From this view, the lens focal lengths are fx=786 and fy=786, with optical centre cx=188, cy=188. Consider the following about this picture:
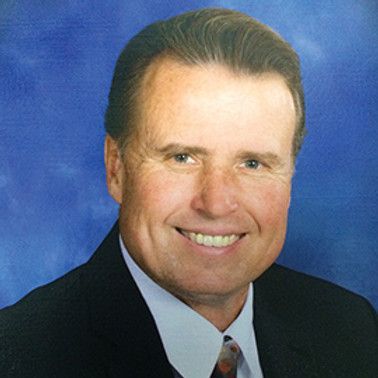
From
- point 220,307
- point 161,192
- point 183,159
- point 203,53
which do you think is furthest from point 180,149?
point 220,307

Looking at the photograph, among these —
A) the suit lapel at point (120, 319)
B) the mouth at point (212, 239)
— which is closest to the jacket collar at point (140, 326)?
Result: the suit lapel at point (120, 319)

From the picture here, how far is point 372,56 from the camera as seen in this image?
7.79ft

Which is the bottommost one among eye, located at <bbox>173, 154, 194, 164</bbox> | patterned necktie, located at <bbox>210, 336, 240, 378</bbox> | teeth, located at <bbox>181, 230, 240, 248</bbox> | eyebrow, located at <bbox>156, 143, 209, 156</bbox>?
patterned necktie, located at <bbox>210, 336, 240, 378</bbox>

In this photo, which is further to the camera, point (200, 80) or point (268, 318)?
point (268, 318)

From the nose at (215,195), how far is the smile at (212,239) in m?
0.08

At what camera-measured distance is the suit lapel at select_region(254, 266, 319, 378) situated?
2344mm

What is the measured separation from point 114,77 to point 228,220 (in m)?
0.52

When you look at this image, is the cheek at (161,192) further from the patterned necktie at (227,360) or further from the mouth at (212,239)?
the patterned necktie at (227,360)

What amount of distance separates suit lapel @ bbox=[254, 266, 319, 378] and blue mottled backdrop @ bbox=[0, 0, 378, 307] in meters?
0.14

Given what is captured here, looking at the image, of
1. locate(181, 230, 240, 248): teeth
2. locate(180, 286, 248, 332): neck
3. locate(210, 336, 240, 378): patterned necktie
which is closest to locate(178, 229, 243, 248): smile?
locate(181, 230, 240, 248): teeth

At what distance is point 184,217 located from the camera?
7.08 feet

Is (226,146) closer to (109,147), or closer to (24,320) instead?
(109,147)

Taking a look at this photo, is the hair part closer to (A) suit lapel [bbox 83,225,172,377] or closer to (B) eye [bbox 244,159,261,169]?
(B) eye [bbox 244,159,261,169]

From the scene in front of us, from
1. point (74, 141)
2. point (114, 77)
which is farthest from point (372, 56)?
point (74, 141)
